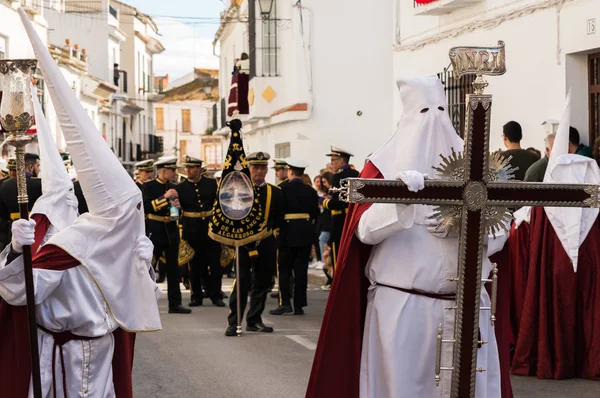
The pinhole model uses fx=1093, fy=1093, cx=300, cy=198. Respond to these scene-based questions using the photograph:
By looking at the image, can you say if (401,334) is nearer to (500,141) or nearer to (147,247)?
(147,247)

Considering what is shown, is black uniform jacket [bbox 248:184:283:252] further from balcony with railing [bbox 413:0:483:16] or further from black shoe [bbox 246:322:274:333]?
balcony with railing [bbox 413:0:483:16]

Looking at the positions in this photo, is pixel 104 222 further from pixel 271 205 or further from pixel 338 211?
pixel 338 211

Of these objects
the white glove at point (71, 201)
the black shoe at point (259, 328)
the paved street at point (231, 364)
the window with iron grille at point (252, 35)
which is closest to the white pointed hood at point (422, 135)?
the white glove at point (71, 201)

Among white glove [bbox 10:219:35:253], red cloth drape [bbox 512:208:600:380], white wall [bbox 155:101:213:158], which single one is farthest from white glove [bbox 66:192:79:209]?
white wall [bbox 155:101:213:158]

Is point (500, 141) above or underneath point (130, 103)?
underneath

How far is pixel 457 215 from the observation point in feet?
16.8

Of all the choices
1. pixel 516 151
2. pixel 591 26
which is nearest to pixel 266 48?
pixel 591 26

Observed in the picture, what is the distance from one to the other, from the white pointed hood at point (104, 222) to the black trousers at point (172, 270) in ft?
26.1

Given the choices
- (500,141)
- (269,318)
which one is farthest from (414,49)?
(269,318)

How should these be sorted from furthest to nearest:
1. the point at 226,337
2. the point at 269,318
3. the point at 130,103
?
the point at 130,103
the point at 269,318
the point at 226,337

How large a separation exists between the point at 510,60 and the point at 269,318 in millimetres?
5075

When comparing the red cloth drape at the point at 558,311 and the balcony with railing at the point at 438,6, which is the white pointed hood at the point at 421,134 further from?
the balcony with railing at the point at 438,6

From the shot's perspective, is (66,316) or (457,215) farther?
(66,316)

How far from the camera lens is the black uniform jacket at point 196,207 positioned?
15.0m
